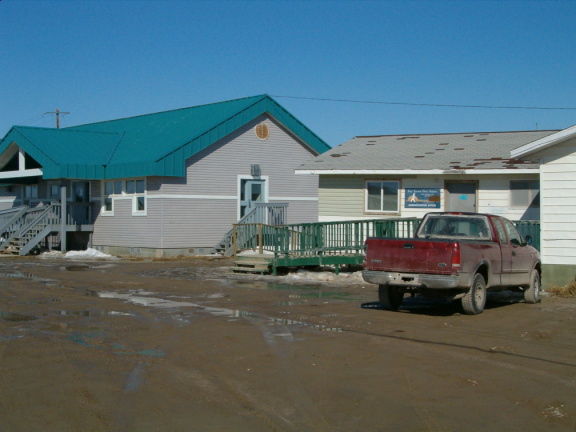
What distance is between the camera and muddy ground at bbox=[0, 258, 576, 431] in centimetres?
634

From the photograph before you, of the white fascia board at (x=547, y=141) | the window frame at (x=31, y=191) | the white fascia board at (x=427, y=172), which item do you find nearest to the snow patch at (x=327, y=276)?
the white fascia board at (x=427, y=172)

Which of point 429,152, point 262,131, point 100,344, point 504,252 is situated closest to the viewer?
point 100,344

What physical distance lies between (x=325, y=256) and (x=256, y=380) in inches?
476

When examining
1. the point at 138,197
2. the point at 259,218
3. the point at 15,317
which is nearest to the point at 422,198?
the point at 259,218

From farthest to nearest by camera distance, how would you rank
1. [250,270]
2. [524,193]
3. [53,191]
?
[53,191]
[250,270]
[524,193]

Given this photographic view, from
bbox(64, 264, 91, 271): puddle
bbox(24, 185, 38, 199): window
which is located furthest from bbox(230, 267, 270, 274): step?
bbox(24, 185, 38, 199): window

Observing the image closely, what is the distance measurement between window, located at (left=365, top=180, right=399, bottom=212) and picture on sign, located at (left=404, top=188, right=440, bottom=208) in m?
0.39

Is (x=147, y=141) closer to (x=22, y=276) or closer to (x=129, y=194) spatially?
(x=129, y=194)

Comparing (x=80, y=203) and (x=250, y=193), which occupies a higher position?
(x=250, y=193)

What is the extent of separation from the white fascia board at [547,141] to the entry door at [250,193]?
15.4 metres

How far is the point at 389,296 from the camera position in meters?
13.1

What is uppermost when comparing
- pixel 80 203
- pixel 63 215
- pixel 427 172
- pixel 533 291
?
pixel 427 172

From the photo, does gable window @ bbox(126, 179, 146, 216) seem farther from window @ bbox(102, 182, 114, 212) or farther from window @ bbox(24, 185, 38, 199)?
window @ bbox(24, 185, 38, 199)

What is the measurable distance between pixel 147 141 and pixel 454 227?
61.5 feet
